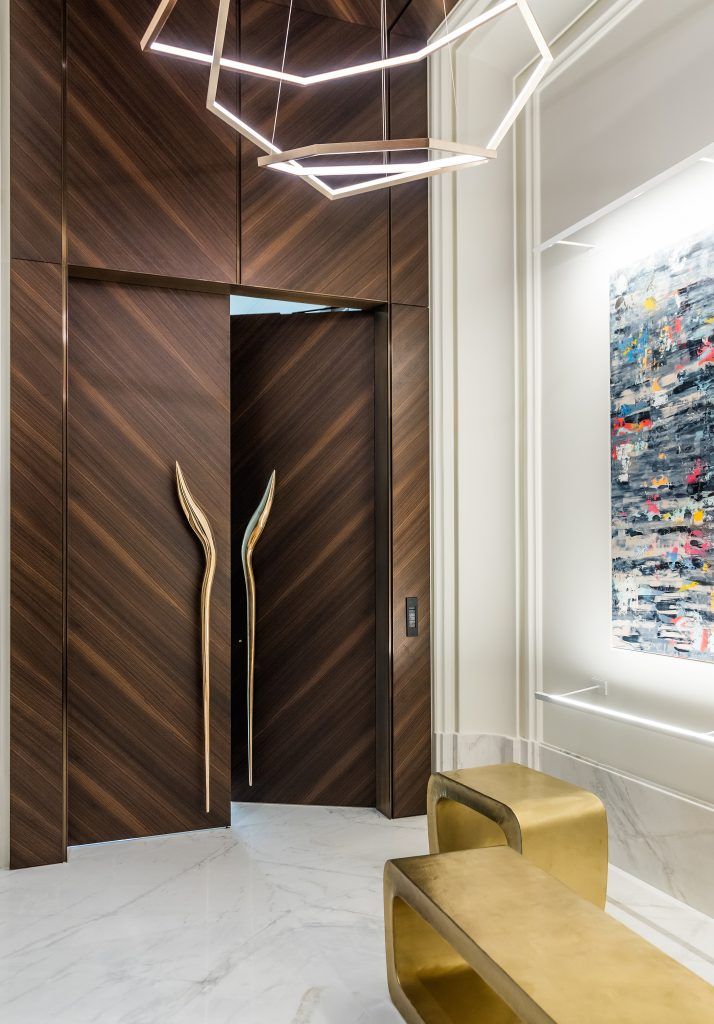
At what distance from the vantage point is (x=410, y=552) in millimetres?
3508

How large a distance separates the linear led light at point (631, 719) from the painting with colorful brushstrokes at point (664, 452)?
25 cm

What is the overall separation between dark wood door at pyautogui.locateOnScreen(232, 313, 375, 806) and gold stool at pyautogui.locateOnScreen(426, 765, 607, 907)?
1043mm

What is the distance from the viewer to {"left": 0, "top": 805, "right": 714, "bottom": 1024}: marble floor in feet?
6.70

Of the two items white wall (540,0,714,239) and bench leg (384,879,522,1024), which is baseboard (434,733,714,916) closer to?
bench leg (384,879,522,1024)

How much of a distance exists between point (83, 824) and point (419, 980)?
1.68 m

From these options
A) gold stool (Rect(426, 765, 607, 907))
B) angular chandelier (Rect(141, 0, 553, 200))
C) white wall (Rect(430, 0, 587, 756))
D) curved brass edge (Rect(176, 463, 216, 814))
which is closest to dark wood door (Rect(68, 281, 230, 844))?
curved brass edge (Rect(176, 463, 216, 814))

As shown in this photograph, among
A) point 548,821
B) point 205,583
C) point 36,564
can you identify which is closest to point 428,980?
point 548,821

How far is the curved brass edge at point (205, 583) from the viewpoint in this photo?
128 inches

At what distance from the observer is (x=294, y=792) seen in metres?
3.56

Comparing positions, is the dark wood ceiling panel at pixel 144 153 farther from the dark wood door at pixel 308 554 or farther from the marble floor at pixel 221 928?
the marble floor at pixel 221 928

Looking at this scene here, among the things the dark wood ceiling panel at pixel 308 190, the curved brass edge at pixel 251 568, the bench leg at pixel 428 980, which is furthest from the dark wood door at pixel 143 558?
the bench leg at pixel 428 980

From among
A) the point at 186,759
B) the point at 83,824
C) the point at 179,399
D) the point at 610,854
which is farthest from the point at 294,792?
the point at 179,399

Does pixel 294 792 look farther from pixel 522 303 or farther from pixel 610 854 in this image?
pixel 522 303

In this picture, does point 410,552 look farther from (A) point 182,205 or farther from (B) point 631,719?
(A) point 182,205
